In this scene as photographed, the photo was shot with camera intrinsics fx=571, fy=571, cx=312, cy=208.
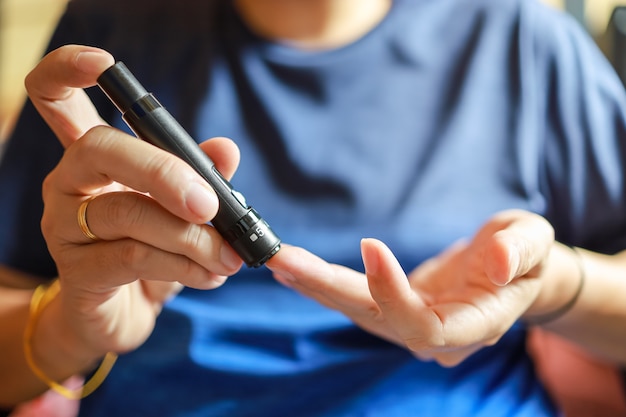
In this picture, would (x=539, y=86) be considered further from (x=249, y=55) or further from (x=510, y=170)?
(x=249, y=55)

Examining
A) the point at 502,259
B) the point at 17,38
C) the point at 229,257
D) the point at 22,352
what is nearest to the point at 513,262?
the point at 502,259

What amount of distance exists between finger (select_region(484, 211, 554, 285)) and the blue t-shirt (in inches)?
5.1

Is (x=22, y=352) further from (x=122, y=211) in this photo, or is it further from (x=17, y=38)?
(x=17, y=38)

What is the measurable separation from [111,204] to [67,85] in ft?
0.22

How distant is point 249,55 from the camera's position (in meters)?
0.53

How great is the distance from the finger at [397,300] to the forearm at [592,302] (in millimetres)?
118

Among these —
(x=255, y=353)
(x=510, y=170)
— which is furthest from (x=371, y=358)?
(x=510, y=170)

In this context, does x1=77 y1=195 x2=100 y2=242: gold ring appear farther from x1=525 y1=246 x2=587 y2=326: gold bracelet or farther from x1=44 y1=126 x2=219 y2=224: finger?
x1=525 y1=246 x2=587 y2=326: gold bracelet

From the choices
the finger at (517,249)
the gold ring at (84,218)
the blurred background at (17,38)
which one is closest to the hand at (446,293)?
the finger at (517,249)

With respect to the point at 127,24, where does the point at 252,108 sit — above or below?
below

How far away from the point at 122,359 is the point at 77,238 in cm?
18

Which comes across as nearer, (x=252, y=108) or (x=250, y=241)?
(x=250, y=241)

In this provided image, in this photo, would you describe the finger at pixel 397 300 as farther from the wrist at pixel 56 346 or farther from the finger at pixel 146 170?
the wrist at pixel 56 346

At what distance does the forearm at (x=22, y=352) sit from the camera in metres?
0.40
